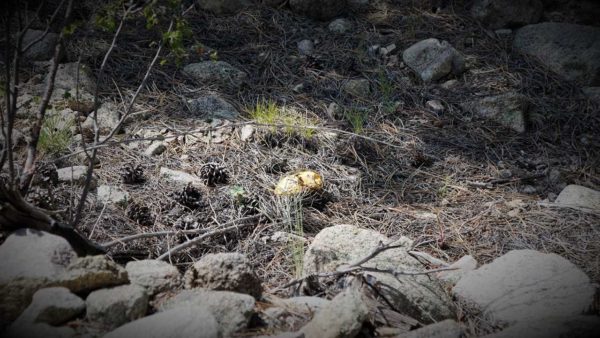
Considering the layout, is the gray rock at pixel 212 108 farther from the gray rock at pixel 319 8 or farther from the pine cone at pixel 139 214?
the gray rock at pixel 319 8

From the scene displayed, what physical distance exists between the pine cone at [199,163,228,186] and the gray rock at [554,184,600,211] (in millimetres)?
1999

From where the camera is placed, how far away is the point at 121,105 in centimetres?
347

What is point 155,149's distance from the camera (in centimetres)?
314

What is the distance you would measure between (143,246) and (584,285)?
206 cm

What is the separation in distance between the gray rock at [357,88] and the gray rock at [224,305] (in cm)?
242

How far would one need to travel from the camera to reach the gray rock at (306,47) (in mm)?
4250

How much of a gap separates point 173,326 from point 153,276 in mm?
388

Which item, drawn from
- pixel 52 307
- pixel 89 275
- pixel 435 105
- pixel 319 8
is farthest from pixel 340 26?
pixel 52 307

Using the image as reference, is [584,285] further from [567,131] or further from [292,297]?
[567,131]

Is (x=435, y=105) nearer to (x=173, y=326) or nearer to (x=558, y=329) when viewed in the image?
(x=558, y=329)

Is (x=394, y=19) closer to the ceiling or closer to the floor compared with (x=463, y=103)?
closer to the ceiling

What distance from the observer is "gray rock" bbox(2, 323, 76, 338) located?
1.43 m

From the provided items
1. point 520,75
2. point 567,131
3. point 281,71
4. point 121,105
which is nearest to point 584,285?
point 567,131

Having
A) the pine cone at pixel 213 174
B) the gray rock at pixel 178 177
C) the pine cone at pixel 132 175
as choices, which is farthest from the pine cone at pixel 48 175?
the pine cone at pixel 213 174
